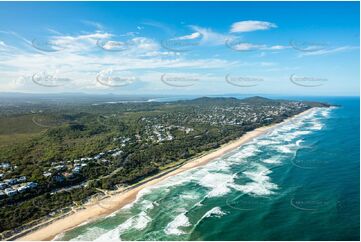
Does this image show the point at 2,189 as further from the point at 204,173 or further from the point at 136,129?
the point at 136,129

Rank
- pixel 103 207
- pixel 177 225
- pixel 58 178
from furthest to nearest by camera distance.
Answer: pixel 58 178
pixel 103 207
pixel 177 225

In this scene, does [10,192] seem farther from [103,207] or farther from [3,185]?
[103,207]

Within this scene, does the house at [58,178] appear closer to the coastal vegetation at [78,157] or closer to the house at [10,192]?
the coastal vegetation at [78,157]

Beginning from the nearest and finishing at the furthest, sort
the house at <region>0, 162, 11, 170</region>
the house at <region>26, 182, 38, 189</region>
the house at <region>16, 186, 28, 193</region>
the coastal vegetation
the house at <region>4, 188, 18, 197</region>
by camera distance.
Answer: the coastal vegetation, the house at <region>4, 188, 18, 197</region>, the house at <region>16, 186, 28, 193</region>, the house at <region>26, 182, 38, 189</region>, the house at <region>0, 162, 11, 170</region>

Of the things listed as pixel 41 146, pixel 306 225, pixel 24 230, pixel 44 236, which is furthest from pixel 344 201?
pixel 41 146

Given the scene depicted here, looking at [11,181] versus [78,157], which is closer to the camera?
[11,181]

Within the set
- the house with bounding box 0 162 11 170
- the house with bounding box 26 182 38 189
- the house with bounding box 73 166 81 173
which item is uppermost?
the house with bounding box 73 166 81 173

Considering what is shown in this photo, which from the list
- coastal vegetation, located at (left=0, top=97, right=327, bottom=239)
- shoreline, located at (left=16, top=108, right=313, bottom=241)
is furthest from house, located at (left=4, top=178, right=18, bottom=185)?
shoreline, located at (left=16, top=108, right=313, bottom=241)

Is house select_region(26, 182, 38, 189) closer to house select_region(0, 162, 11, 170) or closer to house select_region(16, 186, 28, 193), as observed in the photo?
house select_region(16, 186, 28, 193)

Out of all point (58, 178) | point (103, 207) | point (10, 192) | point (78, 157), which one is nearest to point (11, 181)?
point (10, 192)
